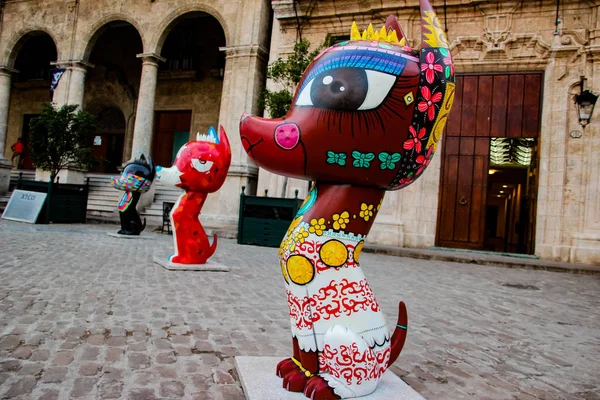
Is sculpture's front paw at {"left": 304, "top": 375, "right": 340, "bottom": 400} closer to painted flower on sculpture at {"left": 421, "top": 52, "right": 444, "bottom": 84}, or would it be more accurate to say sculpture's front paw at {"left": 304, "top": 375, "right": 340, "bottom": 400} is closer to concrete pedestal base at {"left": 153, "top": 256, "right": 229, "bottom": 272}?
painted flower on sculpture at {"left": 421, "top": 52, "right": 444, "bottom": 84}

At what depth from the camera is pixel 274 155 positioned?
198cm

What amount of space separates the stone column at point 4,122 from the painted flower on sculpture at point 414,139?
18.7 metres

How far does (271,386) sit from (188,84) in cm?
1822

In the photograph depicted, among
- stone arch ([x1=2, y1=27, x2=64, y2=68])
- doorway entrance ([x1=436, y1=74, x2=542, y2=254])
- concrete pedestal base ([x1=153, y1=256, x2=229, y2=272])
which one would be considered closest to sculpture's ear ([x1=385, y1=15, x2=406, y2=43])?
concrete pedestal base ([x1=153, y1=256, x2=229, y2=272])

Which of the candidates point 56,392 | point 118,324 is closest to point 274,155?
point 56,392

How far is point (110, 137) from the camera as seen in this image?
20531 millimetres

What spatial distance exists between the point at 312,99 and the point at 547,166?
10.5 meters

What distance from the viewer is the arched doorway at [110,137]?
66.8 feet

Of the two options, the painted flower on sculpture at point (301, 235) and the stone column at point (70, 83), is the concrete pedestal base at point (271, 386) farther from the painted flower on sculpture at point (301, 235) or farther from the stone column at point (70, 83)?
the stone column at point (70, 83)

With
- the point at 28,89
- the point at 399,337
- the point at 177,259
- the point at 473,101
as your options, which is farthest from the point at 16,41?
the point at 399,337

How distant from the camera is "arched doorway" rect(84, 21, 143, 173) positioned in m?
19.3

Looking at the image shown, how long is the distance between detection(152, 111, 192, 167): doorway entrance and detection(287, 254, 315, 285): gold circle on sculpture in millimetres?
17666

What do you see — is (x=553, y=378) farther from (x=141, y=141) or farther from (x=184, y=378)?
(x=141, y=141)

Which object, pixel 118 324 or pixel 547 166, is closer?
pixel 118 324
